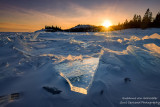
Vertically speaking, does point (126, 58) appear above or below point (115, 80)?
above

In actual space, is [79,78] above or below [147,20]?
below

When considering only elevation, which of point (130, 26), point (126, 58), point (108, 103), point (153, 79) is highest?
point (130, 26)

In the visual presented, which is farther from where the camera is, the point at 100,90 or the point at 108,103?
the point at 100,90

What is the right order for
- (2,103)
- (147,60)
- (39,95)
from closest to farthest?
(2,103), (39,95), (147,60)

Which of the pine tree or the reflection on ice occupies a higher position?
the pine tree

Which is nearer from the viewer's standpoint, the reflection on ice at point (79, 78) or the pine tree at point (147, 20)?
the reflection on ice at point (79, 78)

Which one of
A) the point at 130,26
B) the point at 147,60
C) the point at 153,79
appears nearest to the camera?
the point at 153,79

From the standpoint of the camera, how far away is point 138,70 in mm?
1307

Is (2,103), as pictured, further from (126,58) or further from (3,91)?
(126,58)

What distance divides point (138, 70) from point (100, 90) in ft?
2.76

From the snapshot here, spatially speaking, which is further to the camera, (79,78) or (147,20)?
(147,20)

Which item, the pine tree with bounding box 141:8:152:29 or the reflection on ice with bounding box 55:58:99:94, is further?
the pine tree with bounding box 141:8:152:29

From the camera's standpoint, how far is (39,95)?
0.90 m

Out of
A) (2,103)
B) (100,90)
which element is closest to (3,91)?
(2,103)
